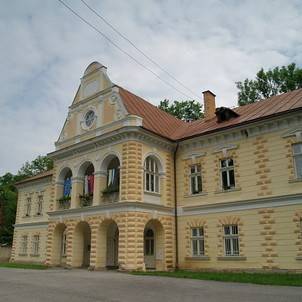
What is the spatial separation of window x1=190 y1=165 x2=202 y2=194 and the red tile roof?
2.13 m

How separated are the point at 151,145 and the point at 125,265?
24.4 feet

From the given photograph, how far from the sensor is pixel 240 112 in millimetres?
24297

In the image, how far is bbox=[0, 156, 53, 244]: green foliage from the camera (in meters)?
48.2

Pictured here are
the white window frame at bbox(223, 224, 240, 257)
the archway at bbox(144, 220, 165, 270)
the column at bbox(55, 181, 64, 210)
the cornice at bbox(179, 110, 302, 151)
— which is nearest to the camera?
the cornice at bbox(179, 110, 302, 151)

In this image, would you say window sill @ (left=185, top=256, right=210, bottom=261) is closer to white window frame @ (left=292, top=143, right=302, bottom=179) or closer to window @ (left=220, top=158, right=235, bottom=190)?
window @ (left=220, top=158, right=235, bottom=190)

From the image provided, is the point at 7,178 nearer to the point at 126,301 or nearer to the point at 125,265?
the point at 125,265

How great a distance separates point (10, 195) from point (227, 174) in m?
37.3

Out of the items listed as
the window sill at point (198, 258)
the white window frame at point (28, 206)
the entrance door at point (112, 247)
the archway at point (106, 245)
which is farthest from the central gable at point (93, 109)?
the white window frame at point (28, 206)

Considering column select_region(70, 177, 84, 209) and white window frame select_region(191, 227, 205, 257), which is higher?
column select_region(70, 177, 84, 209)

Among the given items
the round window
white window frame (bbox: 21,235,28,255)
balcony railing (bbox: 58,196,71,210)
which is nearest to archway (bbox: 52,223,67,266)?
balcony railing (bbox: 58,196,71,210)

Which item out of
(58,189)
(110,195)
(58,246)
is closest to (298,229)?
(110,195)

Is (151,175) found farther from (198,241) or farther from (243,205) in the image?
(243,205)

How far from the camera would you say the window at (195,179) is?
2300 cm

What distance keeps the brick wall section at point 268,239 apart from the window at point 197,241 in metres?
3.97
